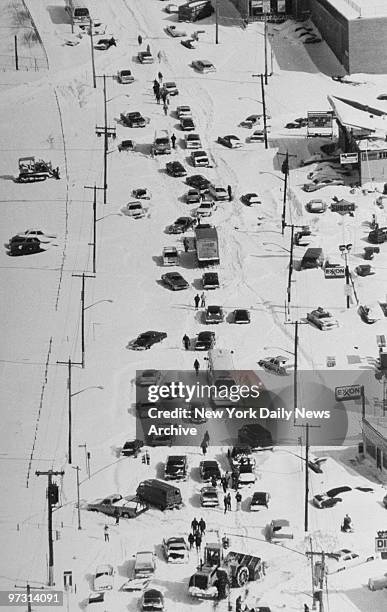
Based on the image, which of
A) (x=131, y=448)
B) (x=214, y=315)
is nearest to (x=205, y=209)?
(x=214, y=315)

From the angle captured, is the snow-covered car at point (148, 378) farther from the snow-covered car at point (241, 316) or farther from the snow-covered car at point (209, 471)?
the snow-covered car at point (209, 471)

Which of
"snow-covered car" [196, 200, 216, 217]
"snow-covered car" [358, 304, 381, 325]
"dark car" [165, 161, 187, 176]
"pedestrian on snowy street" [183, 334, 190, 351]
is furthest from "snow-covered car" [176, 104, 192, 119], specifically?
"pedestrian on snowy street" [183, 334, 190, 351]

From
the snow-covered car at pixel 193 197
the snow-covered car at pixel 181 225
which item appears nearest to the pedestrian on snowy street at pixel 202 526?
the snow-covered car at pixel 181 225

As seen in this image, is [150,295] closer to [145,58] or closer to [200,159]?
[200,159]

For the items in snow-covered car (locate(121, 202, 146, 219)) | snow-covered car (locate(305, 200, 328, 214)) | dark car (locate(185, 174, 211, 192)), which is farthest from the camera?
dark car (locate(185, 174, 211, 192))

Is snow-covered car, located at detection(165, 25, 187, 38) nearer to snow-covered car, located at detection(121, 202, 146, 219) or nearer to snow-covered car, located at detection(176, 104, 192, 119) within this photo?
snow-covered car, located at detection(176, 104, 192, 119)

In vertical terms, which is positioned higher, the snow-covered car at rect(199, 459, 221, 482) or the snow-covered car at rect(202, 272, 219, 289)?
the snow-covered car at rect(199, 459, 221, 482)

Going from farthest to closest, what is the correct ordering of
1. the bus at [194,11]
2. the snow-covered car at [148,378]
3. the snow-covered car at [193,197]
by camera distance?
1. the bus at [194,11]
2. the snow-covered car at [193,197]
3. the snow-covered car at [148,378]
